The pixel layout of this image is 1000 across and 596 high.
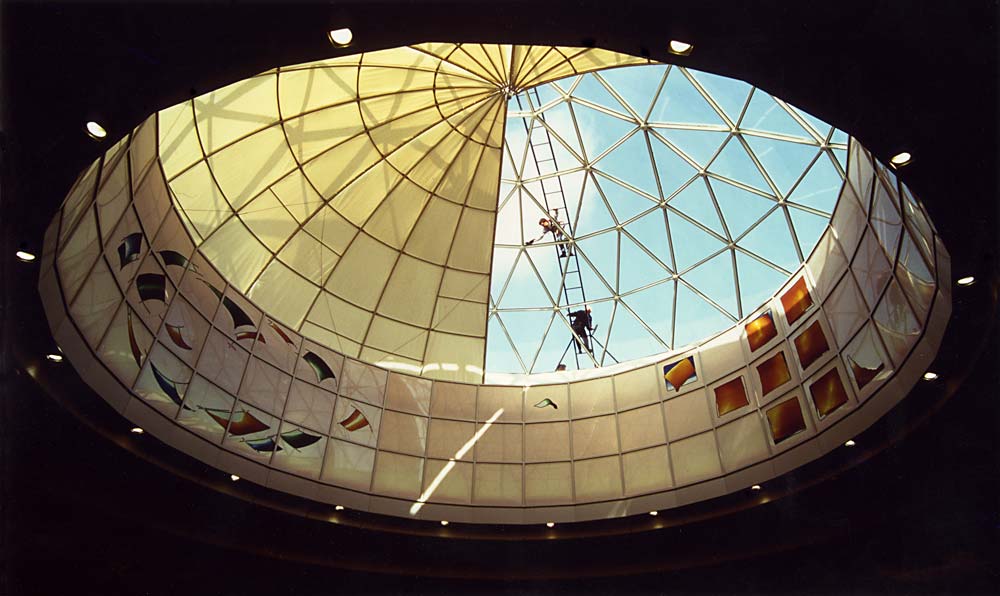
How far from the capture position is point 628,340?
29.2 m

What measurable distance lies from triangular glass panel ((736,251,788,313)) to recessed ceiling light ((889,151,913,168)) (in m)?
12.0

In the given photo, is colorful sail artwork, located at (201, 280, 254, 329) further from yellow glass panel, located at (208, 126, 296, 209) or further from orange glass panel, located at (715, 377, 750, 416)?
orange glass panel, located at (715, 377, 750, 416)

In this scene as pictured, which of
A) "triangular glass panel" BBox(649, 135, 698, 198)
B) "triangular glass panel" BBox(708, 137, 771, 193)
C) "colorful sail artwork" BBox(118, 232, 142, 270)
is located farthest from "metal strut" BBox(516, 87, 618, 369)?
"colorful sail artwork" BBox(118, 232, 142, 270)

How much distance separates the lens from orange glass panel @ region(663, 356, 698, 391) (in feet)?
88.2

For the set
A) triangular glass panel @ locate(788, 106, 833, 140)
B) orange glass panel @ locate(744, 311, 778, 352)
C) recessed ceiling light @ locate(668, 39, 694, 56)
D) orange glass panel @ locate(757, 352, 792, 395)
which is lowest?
recessed ceiling light @ locate(668, 39, 694, 56)

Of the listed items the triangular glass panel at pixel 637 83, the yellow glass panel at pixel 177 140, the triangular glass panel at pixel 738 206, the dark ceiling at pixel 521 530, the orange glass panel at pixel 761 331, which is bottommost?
the dark ceiling at pixel 521 530

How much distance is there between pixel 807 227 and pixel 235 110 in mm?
19068

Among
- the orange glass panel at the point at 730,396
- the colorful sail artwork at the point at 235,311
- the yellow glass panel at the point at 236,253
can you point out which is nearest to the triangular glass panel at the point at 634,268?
the orange glass panel at the point at 730,396

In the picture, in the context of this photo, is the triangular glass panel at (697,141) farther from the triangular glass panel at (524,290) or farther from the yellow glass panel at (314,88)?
the yellow glass panel at (314,88)

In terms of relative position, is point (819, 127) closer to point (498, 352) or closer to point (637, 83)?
point (637, 83)

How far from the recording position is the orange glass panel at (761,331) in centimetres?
2498

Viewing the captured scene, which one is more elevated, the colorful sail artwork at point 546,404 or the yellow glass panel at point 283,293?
the yellow glass panel at point 283,293

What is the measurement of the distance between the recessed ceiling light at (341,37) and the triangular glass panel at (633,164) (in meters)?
16.5

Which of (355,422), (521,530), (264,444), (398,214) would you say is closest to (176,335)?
(264,444)
